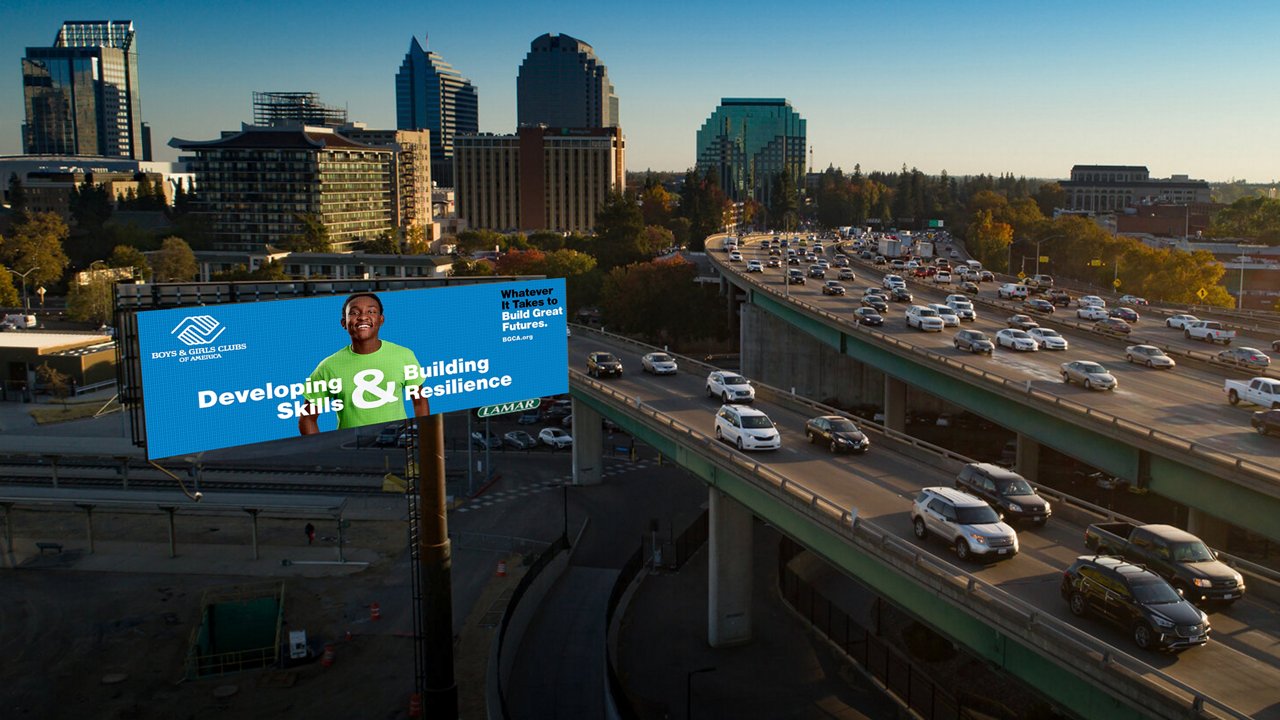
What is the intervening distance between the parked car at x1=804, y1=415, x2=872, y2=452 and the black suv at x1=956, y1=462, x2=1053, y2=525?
671cm

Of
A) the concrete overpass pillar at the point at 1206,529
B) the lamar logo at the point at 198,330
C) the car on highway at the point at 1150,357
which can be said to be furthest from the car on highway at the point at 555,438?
the lamar logo at the point at 198,330

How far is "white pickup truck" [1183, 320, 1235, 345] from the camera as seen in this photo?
215 feet

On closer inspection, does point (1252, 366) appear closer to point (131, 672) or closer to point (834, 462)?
point (834, 462)

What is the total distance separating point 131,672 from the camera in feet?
124

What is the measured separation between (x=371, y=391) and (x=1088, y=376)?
33.1 m

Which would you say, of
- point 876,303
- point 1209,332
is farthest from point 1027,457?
point 876,303

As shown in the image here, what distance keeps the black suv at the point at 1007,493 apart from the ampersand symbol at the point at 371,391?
16988 millimetres

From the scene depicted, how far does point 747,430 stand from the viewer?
127ft

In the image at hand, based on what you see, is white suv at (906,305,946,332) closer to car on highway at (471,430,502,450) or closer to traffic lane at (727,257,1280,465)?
traffic lane at (727,257,1280,465)

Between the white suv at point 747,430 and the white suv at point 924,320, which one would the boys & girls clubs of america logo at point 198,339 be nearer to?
the white suv at point 747,430

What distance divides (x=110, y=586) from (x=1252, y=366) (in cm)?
5517

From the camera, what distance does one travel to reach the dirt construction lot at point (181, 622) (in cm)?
3550

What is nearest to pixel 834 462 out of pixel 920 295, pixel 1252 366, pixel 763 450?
pixel 763 450

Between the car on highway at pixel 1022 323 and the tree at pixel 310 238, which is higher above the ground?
the tree at pixel 310 238
